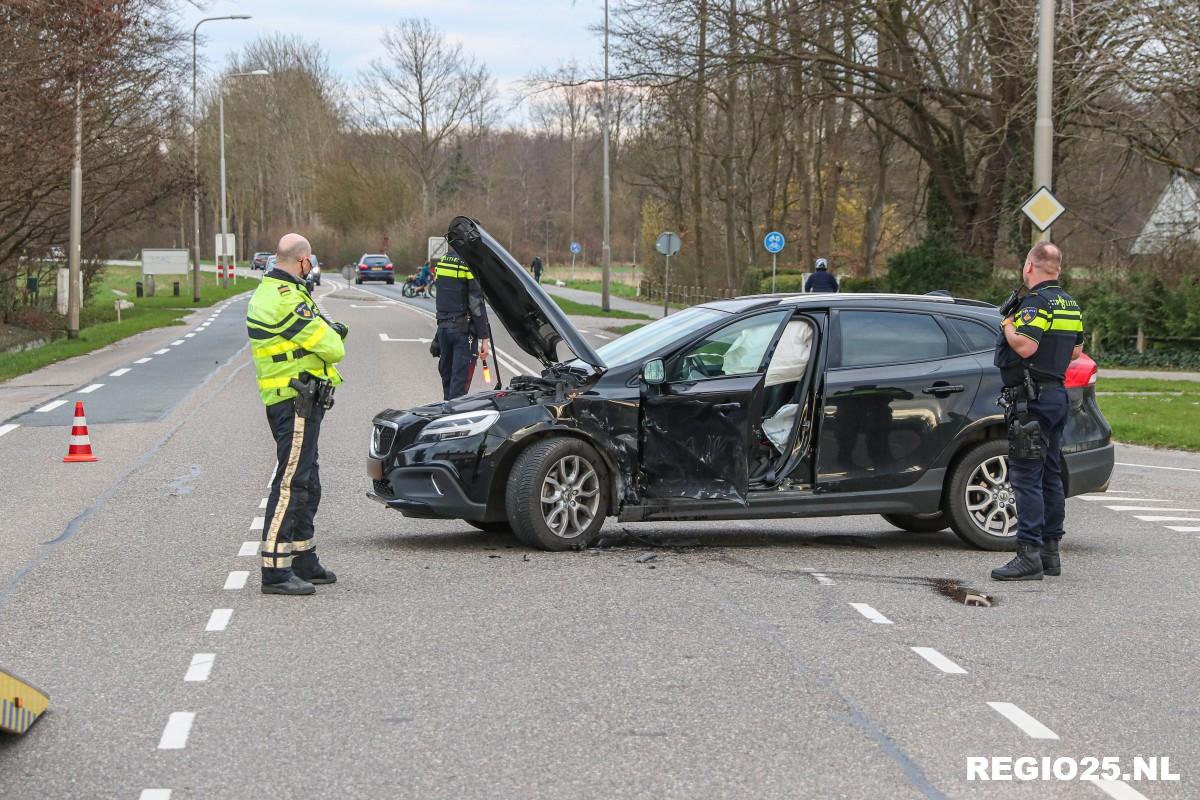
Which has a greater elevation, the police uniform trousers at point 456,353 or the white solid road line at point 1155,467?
the police uniform trousers at point 456,353

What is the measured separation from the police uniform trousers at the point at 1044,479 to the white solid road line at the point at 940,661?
1941 millimetres

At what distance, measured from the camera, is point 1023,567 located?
8102mm

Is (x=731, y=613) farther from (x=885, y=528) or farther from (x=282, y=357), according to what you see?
(x=885, y=528)

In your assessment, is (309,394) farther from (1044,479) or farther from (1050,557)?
(1050,557)

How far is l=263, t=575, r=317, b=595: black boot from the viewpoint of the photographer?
290 inches

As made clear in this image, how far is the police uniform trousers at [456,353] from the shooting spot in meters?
14.0

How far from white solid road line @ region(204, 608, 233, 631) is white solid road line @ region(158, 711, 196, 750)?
138 cm

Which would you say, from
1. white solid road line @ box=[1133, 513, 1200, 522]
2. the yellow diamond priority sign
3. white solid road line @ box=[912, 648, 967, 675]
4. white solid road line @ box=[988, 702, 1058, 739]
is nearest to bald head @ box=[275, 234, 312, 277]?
white solid road line @ box=[912, 648, 967, 675]

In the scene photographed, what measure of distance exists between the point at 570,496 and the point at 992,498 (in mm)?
2700

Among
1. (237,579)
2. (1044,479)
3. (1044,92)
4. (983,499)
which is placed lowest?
(237,579)

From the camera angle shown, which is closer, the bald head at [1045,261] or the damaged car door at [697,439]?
the bald head at [1045,261]

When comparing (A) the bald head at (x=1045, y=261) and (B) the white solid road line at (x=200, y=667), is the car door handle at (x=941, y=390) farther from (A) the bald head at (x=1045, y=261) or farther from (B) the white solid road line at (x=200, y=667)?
(B) the white solid road line at (x=200, y=667)

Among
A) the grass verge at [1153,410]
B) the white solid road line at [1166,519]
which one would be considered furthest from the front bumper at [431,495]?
the grass verge at [1153,410]

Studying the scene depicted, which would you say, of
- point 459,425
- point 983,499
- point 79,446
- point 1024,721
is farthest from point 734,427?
point 79,446
